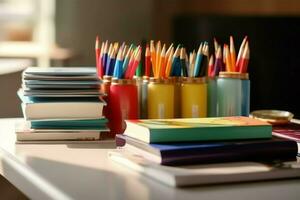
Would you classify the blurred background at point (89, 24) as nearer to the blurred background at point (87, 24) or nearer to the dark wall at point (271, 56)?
the blurred background at point (87, 24)

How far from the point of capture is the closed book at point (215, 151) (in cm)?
105

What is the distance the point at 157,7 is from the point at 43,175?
3.04 m

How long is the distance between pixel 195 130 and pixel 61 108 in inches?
14.8

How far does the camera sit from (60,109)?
137 centimetres

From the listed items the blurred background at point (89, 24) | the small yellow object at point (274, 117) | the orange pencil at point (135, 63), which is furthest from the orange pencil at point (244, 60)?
the blurred background at point (89, 24)

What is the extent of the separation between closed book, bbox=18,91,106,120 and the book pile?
0.21m

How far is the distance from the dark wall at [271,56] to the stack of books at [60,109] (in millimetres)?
1494

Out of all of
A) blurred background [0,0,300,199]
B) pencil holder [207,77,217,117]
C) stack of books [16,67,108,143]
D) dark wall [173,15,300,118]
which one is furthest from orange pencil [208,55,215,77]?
blurred background [0,0,300,199]

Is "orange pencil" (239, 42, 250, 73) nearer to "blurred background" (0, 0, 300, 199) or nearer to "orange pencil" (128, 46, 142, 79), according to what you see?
"orange pencil" (128, 46, 142, 79)

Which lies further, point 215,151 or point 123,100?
point 123,100

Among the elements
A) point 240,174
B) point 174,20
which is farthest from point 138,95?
point 174,20

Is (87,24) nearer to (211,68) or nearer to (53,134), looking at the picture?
(211,68)

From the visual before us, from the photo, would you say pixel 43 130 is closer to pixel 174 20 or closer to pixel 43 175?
pixel 43 175

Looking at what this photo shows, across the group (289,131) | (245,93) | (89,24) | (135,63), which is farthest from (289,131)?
(89,24)
